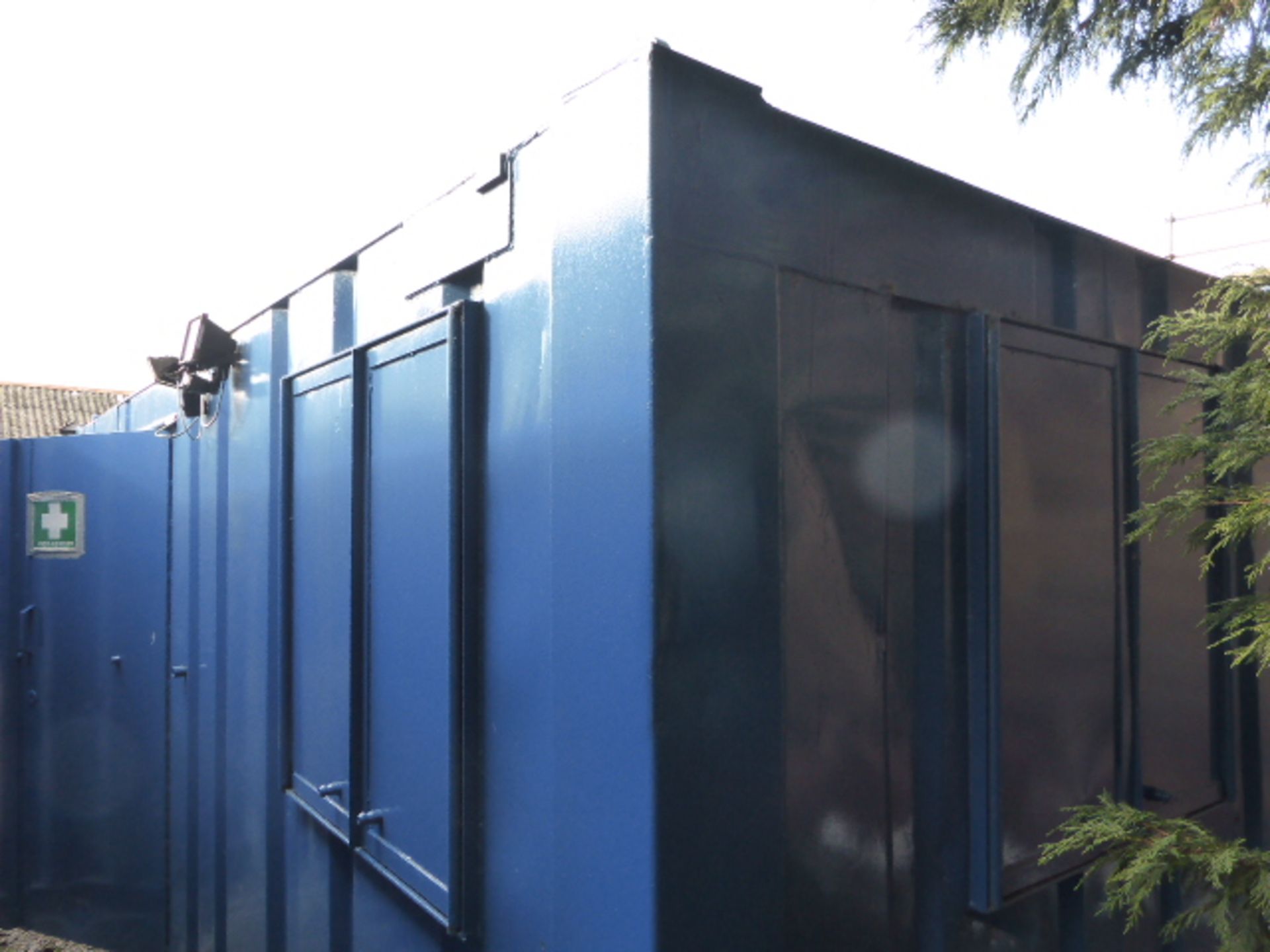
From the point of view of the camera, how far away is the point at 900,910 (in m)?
2.18

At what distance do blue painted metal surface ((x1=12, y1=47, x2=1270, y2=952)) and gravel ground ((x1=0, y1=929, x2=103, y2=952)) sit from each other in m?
2.16

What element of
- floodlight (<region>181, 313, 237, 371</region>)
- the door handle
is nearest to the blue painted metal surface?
floodlight (<region>181, 313, 237, 371</region>)

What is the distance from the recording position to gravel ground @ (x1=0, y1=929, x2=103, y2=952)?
4727 mm

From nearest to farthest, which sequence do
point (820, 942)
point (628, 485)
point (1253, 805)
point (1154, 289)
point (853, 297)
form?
point (628, 485) → point (820, 942) → point (853, 297) → point (1154, 289) → point (1253, 805)

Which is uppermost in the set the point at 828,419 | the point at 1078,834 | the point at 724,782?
the point at 828,419

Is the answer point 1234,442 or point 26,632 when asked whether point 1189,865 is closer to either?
point 1234,442

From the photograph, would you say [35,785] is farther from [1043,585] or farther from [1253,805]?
[1253,805]

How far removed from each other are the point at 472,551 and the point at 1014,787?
132 centimetres

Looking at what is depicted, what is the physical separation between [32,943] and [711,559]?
4656 mm

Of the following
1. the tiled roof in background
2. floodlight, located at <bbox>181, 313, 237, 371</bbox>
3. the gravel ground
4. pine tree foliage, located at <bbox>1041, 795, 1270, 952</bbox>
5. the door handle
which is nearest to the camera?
pine tree foliage, located at <bbox>1041, 795, 1270, 952</bbox>

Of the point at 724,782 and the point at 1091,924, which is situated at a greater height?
the point at 724,782

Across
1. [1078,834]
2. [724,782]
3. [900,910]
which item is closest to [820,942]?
[900,910]

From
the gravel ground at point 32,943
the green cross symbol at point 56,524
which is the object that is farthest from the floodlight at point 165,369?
the gravel ground at point 32,943

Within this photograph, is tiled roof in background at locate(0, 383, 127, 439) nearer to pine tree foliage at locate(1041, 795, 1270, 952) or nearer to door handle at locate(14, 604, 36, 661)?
door handle at locate(14, 604, 36, 661)
